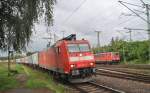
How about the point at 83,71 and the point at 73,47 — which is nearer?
the point at 83,71

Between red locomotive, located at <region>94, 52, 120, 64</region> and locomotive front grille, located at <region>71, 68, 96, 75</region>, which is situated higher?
red locomotive, located at <region>94, 52, 120, 64</region>

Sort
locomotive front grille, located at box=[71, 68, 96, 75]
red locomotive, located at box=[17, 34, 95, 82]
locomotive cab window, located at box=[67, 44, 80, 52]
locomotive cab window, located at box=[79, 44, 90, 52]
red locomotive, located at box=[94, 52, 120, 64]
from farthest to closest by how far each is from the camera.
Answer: red locomotive, located at box=[94, 52, 120, 64]
locomotive cab window, located at box=[79, 44, 90, 52]
locomotive cab window, located at box=[67, 44, 80, 52]
red locomotive, located at box=[17, 34, 95, 82]
locomotive front grille, located at box=[71, 68, 96, 75]

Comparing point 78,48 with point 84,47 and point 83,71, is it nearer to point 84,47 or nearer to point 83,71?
point 84,47

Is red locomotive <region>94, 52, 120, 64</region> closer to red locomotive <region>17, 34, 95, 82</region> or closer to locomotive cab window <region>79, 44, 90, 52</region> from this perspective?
locomotive cab window <region>79, 44, 90, 52</region>

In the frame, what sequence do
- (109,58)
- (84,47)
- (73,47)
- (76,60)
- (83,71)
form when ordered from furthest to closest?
(109,58), (84,47), (73,47), (76,60), (83,71)

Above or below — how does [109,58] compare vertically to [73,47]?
below

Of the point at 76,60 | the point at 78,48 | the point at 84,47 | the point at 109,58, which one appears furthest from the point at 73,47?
the point at 109,58

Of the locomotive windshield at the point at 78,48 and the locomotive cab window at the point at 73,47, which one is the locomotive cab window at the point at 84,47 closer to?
the locomotive windshield at the point at 78,48

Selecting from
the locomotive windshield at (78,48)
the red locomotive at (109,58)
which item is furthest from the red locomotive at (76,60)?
the red locomotive at (109,58)

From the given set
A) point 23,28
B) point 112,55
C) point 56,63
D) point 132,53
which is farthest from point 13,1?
point 132,53

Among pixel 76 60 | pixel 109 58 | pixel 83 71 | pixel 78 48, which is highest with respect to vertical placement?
pixel 78 48

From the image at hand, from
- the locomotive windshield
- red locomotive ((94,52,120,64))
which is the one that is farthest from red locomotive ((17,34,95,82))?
red locomotive ((94,52,120,64))

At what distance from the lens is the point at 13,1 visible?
14.1 metres

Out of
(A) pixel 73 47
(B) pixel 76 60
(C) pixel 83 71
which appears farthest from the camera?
(A) pixel 73 47
